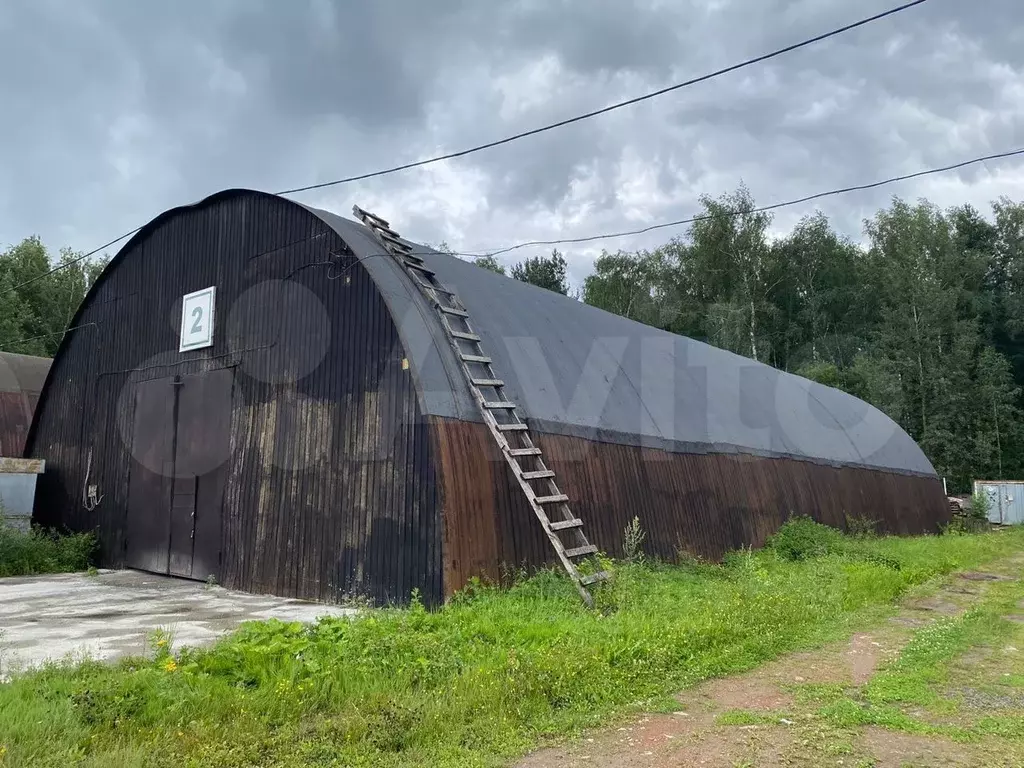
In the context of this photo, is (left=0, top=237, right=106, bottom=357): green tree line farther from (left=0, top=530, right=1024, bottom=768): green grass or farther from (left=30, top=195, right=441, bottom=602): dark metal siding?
(left=0, top=530, right=1024, bottom=768): green grass

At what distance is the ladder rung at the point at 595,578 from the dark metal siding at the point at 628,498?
0.94 m

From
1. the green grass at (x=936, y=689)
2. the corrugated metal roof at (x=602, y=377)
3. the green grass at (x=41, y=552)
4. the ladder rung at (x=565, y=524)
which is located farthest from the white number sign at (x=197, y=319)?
the green grass at (x=936, y=689)

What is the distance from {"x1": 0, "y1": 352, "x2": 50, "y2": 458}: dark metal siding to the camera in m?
19.1

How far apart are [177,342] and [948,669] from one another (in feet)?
39.1

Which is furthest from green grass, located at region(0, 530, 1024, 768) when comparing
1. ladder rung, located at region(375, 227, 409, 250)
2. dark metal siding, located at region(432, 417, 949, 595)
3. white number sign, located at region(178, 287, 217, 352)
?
white number sign, located at region(178, 287, 217, 352)

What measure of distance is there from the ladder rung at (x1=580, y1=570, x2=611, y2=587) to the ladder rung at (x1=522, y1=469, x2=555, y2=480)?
1350 mm

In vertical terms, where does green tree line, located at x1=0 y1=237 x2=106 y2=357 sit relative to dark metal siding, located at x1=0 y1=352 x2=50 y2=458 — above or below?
above

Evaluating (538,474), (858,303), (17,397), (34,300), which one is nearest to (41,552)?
(17,397)

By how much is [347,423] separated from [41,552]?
678 centimetres

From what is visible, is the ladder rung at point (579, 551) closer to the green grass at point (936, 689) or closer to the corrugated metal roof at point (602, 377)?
the corrugated metal roof at point (602, 377)

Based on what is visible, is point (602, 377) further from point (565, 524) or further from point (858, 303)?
point (858, 303)

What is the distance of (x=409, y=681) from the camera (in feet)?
19.2

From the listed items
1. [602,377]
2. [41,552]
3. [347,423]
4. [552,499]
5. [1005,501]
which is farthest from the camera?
[1005,501]

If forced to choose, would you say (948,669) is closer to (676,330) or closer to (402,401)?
(402,401)
